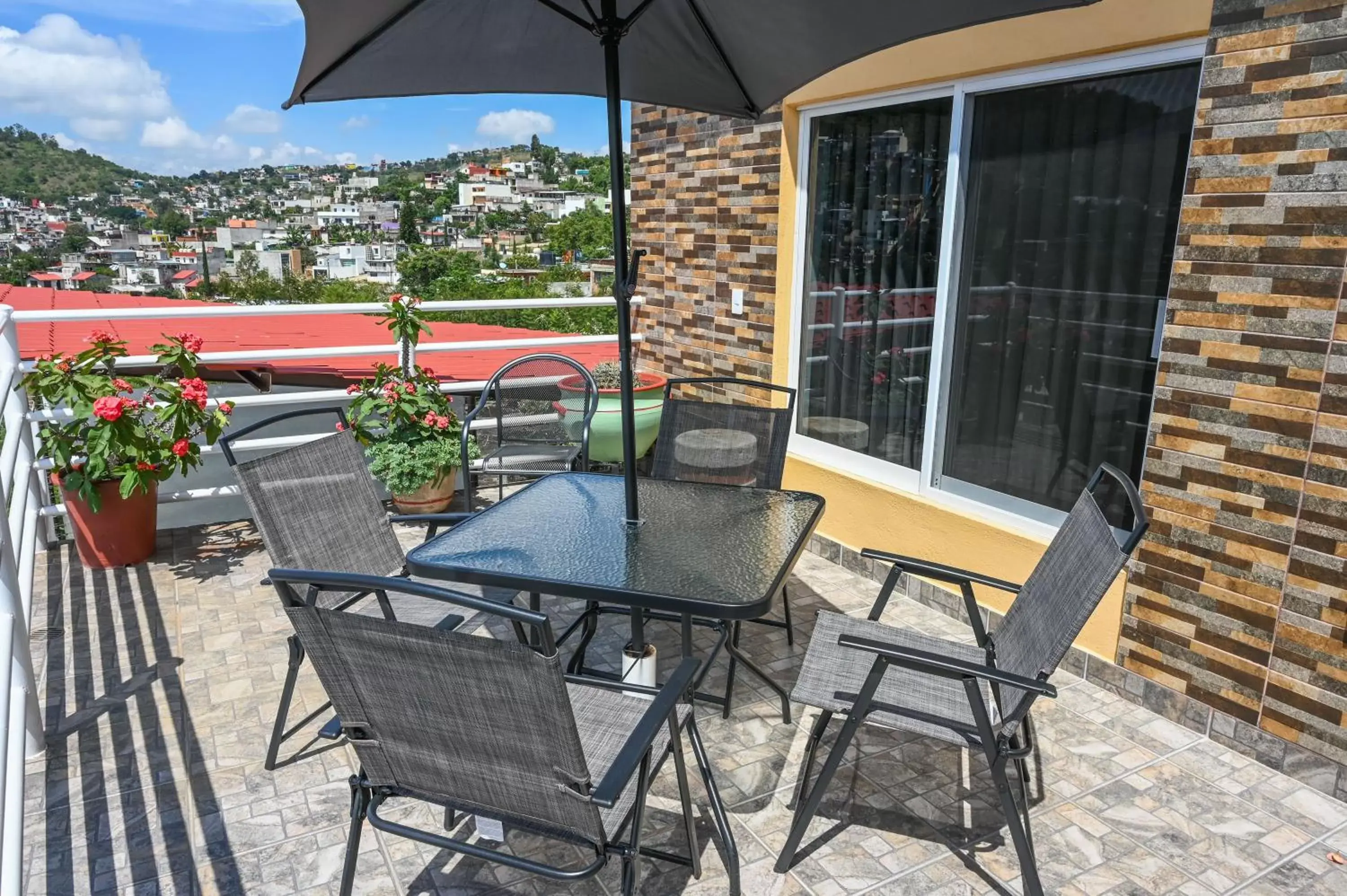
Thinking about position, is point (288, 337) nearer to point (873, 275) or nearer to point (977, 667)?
point (873, 275)

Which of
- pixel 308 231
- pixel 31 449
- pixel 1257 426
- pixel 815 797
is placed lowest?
pixel 815 797

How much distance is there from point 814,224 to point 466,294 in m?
13.0

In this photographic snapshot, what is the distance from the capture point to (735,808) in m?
2.57

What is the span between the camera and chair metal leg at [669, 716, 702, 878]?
207 centimetres

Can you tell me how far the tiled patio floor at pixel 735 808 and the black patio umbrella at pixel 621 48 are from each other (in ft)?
3.44

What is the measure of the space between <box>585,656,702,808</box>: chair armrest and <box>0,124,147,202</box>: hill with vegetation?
61.3 m

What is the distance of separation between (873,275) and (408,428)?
255 centimetres

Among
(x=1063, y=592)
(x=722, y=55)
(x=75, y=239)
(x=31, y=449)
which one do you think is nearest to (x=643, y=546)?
(x=1063, y=592)

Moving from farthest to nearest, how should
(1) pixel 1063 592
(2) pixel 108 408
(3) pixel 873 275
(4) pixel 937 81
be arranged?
(3) pixel 873 275
(2) pixel 108 408
(4) pixel 937 81
(1) pixel 1063 592

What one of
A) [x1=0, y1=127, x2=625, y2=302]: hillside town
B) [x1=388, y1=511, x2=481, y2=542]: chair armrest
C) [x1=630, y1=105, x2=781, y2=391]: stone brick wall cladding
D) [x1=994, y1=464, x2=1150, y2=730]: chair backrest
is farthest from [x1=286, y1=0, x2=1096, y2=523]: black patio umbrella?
[x1=0, y1=127, x2=625, y2=302]: hillside town

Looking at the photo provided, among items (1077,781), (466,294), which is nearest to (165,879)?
(1077,781)

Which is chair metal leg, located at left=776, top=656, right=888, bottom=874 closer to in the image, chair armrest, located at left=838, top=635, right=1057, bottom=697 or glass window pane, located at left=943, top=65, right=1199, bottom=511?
chair armrest, located at left=838, top=635, right=1057, bottom=697

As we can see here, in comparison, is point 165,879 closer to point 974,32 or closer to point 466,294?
point 974,32

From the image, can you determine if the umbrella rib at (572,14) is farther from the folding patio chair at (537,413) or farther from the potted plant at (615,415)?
the potted plant at (615,415)
